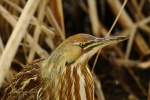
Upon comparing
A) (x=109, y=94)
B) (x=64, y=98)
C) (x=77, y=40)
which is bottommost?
(x=109, y=94)

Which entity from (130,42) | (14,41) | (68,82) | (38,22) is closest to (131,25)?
(130,42)

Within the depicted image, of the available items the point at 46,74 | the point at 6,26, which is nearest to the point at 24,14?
the point at 46,74

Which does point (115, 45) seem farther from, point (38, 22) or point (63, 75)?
point (63, 75)

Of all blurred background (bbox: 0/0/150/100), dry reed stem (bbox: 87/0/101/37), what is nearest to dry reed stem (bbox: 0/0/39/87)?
blurred background (bbox: 0/0/150/100)

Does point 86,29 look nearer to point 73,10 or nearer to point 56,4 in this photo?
point 73,10

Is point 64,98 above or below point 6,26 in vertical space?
below

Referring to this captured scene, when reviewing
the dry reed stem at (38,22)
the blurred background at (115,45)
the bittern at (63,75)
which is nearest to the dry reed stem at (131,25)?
the blurred background at (115,45)

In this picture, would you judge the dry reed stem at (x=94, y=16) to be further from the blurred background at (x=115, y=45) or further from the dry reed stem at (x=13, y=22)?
the dry reed stem at (x=13, y=22)
